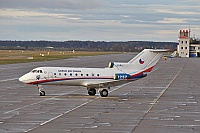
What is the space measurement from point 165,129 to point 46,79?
1770 centimetres

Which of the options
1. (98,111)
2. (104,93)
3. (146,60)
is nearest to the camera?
(98,111)

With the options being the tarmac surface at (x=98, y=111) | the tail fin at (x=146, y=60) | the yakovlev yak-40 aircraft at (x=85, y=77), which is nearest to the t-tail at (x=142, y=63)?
the tail fin at (x=146, y=60)

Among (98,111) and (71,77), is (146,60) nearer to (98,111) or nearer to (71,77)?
(71,77)

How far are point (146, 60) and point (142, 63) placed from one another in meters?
0.44

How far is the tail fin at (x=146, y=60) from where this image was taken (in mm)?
41875

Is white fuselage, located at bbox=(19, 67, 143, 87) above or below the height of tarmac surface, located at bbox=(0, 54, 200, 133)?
above

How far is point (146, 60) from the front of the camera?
42156 millimetres

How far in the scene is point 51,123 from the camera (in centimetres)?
2652

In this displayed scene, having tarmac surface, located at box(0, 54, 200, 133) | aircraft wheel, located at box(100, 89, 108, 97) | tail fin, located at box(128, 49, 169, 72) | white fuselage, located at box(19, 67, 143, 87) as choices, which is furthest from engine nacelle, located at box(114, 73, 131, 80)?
tarmac surface, located at box(0, 54, 200, 133)

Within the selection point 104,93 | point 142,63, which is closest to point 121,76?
point 104,93

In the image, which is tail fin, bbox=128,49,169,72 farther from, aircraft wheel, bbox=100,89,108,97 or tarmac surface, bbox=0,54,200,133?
aircraft wheel, bbox=100,89,108,97

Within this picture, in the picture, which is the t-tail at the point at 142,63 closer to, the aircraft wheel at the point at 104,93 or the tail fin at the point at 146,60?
the tail fin at the point at 146,60

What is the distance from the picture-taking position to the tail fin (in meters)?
41.9

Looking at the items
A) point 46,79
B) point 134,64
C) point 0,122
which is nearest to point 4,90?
point 46,79
